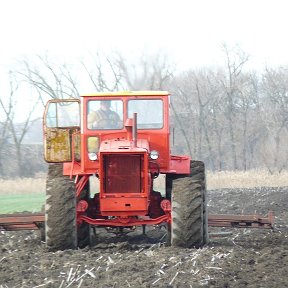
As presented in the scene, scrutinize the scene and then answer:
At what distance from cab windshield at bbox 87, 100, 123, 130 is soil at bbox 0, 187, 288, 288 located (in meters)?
1.92

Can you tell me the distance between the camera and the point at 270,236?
550 inches

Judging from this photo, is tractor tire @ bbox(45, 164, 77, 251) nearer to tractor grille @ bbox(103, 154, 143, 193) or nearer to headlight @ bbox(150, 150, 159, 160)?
tractor grille @ bbox(103, 154, 143, 193)

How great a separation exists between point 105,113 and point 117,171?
44.3 inches

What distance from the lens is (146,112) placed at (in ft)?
41.7

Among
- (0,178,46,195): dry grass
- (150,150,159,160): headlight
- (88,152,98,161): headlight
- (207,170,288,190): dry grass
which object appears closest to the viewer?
(150,150,159,160): headlight

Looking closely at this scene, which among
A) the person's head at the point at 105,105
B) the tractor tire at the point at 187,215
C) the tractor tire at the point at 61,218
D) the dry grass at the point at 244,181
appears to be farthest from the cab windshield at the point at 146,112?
the dry grass at the point at 244,181

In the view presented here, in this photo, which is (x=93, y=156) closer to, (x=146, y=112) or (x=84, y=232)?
(x=146, y=112)

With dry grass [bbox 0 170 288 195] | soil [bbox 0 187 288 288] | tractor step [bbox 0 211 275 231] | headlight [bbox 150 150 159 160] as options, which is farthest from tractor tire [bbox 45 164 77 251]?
dry grass [bbox 0 170 288 195]

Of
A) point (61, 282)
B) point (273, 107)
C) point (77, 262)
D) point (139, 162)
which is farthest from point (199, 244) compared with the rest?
point (273, 107)

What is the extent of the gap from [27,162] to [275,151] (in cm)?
1673

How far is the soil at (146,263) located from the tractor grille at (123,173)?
894 millimetres

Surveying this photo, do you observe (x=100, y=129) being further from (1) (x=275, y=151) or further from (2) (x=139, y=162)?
(1) (x=275, y=151)

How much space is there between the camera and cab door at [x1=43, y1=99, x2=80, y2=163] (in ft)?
43.2

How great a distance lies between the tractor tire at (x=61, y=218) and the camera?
1162cm
